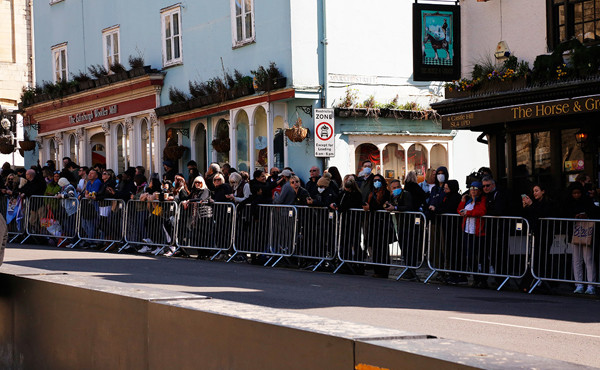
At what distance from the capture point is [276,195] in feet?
62.8

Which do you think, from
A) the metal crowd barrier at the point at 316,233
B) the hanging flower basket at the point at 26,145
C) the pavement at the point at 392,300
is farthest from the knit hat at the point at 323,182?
the hanging flower basket at the point at 26,145

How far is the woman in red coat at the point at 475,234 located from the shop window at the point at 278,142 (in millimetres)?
9544

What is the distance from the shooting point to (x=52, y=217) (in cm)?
2306

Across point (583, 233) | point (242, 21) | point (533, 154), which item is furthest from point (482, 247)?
point (242, 21)

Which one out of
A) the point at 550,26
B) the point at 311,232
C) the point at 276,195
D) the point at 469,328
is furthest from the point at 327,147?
the point at 469,328

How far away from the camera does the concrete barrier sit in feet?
12.5

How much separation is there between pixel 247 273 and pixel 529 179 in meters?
5.94

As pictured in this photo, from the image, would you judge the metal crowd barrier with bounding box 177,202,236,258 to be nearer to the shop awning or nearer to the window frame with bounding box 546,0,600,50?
the shop awning

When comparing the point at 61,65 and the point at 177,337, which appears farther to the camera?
the point at 61,65

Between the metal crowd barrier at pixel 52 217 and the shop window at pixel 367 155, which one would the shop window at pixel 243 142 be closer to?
the shop window at pixel 367 155

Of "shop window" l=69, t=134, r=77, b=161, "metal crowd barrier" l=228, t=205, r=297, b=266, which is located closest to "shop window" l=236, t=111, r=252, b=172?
"metal crowd barrier" l=228, t=205, r=297, b=266

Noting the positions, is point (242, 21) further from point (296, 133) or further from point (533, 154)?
point (533, 154)

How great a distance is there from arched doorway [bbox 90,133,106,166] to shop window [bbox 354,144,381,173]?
12094mm

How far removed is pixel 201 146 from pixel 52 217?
609 cm
